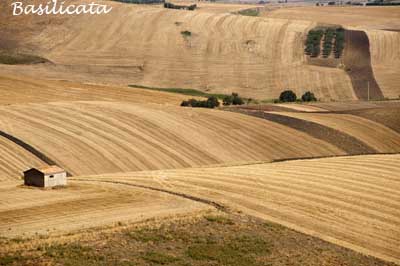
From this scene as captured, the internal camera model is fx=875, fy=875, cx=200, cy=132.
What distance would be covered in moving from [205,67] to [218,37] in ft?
44.5

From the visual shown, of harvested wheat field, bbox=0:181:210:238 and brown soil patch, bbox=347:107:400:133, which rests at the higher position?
brown soil patch, bbox=347:107:400:133

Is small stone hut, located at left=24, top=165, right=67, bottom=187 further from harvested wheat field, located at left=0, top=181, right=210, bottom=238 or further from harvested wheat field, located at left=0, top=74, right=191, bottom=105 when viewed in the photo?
harvested wheat field, located at left=0, top=74, right=191, bottom=105

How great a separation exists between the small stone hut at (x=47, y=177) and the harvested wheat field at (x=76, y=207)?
0.66 m

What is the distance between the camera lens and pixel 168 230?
42219 mm

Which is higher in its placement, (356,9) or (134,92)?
(356,9)

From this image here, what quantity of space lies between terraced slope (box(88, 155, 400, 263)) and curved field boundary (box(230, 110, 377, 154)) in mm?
8028

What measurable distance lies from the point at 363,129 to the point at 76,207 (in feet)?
129

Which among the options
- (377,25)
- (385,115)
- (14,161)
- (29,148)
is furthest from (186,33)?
(14,161)

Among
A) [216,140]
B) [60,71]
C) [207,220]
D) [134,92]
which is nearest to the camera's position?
[207,220]

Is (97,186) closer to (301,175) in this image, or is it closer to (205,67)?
(301,175)

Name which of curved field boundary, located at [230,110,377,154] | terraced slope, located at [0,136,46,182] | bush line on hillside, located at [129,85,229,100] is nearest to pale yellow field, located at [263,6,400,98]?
bush line on hillside, located at [129,85,229,100]

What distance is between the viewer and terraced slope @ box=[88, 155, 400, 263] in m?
45.2

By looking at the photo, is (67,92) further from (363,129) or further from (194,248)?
(194,248)

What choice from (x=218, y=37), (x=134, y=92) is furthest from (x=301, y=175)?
(x=218, y=37)
